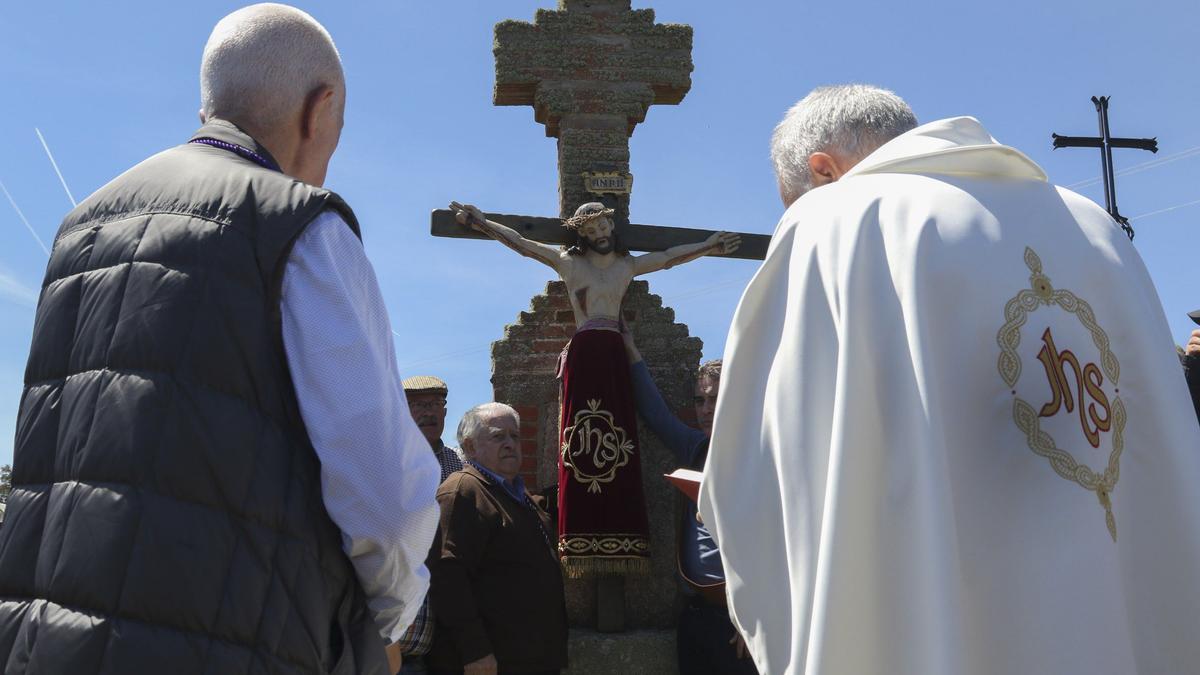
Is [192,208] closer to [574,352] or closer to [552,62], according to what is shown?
[574,352]

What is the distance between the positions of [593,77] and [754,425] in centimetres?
451

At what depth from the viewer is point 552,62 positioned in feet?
20.8

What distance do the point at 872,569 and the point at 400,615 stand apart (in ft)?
2.39

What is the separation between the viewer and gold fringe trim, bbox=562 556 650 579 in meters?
5.49

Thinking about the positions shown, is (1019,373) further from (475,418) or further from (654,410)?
(654,410)

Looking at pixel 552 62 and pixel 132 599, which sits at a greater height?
pixel 552 62

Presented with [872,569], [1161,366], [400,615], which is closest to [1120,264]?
[1161,366]

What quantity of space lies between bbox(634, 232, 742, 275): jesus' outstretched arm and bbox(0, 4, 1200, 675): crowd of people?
11.9 feet

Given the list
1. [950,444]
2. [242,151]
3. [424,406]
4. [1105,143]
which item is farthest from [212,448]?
[1105,143]

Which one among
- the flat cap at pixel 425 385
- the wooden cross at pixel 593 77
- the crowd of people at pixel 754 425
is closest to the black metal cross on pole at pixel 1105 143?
the wooden cross at pixel 593 77

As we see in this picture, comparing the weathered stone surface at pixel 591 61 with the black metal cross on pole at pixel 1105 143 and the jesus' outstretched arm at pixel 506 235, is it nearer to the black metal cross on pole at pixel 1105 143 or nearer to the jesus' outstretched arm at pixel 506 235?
the jesus' outstretched arm at pixel 506 235

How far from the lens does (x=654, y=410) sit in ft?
19.1

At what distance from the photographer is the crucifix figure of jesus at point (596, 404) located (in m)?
5.57

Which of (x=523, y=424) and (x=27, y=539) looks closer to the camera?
(x=27, y=539)
